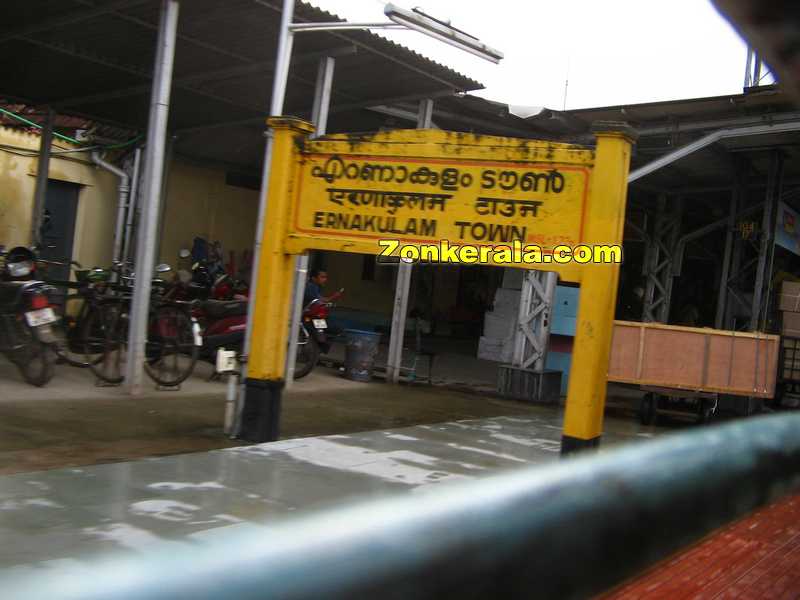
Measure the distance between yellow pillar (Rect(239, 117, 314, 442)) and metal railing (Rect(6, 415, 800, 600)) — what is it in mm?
6146

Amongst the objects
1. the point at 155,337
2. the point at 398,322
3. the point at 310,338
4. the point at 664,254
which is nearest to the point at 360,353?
the point at 398,322

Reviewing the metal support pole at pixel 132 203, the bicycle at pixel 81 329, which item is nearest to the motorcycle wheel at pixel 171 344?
the bicycle at pixel 81 329

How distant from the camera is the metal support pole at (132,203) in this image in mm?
14867

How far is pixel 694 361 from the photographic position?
10195 millimetres

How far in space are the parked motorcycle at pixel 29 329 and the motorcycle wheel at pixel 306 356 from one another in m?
3.42

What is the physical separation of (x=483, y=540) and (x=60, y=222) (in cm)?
1549

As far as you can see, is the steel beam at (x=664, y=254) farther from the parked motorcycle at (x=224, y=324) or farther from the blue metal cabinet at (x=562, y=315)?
the parked motorcycle at (x=224, y=324)

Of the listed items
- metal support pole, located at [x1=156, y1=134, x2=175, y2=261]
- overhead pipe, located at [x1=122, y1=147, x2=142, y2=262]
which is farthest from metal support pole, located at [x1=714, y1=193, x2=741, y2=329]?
overhead pipe, located at [x1=122, y1=147, x2=142, y2=262]

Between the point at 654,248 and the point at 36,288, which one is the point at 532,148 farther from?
the point at 654,248

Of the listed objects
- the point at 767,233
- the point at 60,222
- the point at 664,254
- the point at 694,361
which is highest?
the point at 767,233

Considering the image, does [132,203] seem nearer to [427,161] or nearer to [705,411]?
[427,161]

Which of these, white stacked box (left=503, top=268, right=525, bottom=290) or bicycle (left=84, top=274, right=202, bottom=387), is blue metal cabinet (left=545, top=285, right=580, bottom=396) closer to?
white stacked box (left=503, top=268, right=525, bottom=290)

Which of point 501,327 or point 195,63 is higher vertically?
point 195,63

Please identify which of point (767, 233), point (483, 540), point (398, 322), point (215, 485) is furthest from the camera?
point (767, 233)
